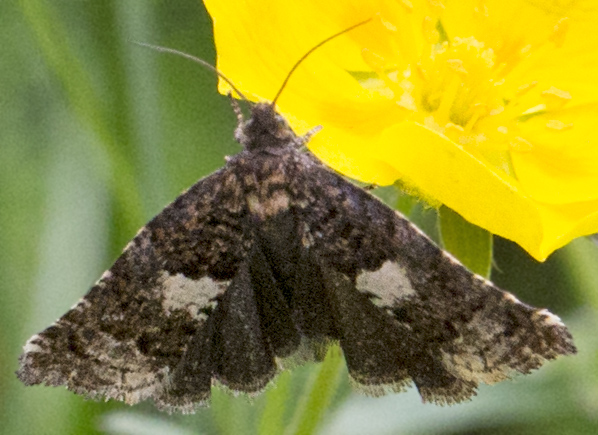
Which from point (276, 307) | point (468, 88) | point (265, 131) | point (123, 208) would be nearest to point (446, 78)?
point (468, 88)

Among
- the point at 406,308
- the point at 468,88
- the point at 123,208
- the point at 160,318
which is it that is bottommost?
the point at 406,308

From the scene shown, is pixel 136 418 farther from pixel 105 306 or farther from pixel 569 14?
pixel 569 14

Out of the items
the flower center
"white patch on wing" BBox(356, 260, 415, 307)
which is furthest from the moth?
the flower center

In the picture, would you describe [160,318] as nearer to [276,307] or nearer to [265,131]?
[276,307]

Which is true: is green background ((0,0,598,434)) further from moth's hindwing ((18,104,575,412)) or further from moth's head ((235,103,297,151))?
moth's head ((235,103,297,151))

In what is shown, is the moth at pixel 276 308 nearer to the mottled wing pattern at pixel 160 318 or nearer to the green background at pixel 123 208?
the mottled wing pattern at pixel 160 318
